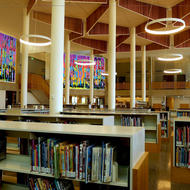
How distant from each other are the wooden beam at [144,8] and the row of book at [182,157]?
343 inches

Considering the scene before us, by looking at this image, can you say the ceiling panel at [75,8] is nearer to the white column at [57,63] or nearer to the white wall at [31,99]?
the white column at [57,63]

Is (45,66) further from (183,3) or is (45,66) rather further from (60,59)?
(60,59)

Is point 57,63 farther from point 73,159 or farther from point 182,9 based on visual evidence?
point 182,9

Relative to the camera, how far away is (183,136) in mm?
3875

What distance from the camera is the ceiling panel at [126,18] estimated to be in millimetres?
12444

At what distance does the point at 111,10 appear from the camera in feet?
34.2

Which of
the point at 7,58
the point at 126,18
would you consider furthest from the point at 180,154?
the point at 7,58

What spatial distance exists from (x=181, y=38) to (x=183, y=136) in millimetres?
13612

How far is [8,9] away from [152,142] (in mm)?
10452

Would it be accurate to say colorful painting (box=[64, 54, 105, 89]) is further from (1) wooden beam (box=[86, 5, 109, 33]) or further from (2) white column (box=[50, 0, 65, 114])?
(2) white column (box=[50, 0, 65, 114])

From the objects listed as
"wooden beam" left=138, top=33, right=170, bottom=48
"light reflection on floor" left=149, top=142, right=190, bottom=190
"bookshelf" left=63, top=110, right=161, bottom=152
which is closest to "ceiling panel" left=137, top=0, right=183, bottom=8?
"wooden beam" left=138, top=33, right=170, bottom=48

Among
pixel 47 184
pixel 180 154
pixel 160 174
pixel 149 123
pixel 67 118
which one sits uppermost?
pixel 67 118

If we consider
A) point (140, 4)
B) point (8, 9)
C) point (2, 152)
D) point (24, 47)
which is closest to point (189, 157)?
point (2, 152)

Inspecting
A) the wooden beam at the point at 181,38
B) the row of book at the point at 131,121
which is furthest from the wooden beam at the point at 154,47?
the row of book at the point at 131,121
